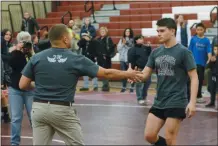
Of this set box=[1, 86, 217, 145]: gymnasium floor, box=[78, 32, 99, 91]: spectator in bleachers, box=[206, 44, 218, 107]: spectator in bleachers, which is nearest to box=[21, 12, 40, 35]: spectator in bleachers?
box=[78, 32, 99, 91]: spectator in bleachers

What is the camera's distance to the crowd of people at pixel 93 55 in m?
10.1

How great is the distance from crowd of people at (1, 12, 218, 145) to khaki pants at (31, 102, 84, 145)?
49 cm

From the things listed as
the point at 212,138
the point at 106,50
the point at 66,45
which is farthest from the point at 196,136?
the point at 106,50

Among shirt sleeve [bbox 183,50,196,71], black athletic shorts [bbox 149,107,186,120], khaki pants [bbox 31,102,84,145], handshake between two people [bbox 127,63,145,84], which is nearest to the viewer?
khaki pants [bbox 31,102,84,145]

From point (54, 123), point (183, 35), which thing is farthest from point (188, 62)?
point (183, 35)

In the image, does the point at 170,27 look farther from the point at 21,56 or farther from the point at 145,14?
the point at 145,14

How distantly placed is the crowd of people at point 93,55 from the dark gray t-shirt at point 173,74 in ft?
0.07

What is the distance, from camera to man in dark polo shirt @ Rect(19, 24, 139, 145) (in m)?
7.38

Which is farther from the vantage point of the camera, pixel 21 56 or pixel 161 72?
pixel 21 56

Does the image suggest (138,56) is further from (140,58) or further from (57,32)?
(57,32)

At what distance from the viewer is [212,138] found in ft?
38.2

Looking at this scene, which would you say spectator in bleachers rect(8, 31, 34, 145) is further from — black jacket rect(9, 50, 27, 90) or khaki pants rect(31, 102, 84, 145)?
khaki pants rect(31, 102, 84, 145)

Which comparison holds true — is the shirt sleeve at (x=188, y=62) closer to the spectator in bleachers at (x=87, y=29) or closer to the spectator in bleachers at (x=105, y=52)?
the spectator in bleachers at (x=105, y=52)

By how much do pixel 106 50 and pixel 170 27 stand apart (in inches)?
439
